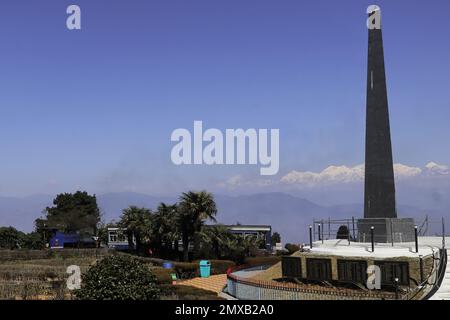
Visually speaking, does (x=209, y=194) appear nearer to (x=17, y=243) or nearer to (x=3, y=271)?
(x=3, y=271)

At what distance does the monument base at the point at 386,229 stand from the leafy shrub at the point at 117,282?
54.2ft

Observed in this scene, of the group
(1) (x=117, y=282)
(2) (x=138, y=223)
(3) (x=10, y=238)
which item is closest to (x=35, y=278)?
(1) (x=117, y=282)

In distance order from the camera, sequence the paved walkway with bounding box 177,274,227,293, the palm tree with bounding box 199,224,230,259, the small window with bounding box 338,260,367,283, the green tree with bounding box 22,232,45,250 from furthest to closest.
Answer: the green tree with bounding box 22,232,45,250, the palm tree with bounding box 199,224,230,259, the paved walkway with bounding box 177,274,227,293, the small window with bounding box 338,260,367,283

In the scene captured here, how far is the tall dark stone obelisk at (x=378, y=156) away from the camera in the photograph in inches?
1242

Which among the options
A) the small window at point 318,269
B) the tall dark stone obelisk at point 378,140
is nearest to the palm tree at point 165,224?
the tall dark stone obelisk at point 378,140

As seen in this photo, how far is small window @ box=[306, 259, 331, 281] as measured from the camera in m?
24.8

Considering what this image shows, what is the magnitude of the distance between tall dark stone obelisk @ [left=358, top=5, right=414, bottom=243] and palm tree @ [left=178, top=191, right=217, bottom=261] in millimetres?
22003

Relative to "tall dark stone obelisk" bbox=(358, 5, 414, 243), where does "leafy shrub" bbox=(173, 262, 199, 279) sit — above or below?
below

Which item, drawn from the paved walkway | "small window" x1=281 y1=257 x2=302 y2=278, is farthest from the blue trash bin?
"small window" x1=281 y1=257 x2=302 y2=278

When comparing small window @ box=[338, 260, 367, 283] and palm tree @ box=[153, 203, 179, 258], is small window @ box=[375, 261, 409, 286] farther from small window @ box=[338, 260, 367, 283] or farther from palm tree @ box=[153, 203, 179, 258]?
palm tree @ box=[153, 203, 179, 258]

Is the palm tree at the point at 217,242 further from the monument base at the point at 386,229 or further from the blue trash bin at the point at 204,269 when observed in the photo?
the monument base at the point at 386,229

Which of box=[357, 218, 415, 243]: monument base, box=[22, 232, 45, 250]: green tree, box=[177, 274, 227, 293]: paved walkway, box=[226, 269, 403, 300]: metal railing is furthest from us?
box=[22, 232, 45, 250]: green tree

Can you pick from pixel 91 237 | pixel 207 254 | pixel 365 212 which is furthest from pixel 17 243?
pixel 365 212
